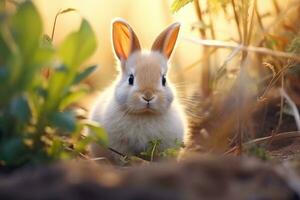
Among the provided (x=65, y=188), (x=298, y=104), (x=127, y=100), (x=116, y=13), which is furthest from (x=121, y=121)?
(x=116, y=13)

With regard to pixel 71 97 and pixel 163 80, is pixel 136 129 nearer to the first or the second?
pixel 163 80

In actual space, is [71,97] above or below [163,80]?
above

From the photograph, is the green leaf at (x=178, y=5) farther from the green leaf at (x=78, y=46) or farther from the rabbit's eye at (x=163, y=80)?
the green leaf at (x=78, y=46)

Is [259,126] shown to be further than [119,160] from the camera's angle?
Yes

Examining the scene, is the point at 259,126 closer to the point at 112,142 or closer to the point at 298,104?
the point at 298,104

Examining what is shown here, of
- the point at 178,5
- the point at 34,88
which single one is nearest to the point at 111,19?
the point at 178,5

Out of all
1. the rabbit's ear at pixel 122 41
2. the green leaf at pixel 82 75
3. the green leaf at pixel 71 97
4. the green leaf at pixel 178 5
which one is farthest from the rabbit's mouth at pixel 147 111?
the green leaf at pixel 71 97

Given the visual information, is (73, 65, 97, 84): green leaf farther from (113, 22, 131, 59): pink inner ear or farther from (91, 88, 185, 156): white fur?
(113, 22, 131, 59): pink inner ear
